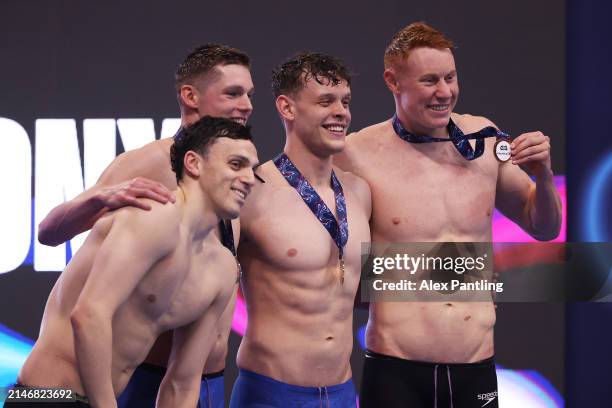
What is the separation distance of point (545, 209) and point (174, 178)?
56.8 inches

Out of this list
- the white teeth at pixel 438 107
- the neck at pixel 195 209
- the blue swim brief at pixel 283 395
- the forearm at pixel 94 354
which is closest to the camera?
the forearm at pixel 94 354

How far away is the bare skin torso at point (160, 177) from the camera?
10.8ft

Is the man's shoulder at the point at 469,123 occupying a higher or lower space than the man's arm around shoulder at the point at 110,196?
higher

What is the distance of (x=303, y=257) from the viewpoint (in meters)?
3.30

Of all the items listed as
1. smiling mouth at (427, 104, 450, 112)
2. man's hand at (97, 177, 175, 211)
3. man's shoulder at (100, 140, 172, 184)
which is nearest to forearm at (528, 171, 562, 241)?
smiling mouth at (427, 104, 450, 112)

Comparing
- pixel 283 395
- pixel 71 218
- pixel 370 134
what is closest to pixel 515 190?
pixel 370 134

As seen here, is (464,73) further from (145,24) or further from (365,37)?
(145,24)

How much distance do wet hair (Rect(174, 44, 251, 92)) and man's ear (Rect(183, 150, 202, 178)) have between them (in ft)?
2.31

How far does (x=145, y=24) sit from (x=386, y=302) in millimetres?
2410

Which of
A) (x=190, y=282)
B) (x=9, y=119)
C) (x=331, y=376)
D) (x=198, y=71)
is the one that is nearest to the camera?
(x=190, y=282)

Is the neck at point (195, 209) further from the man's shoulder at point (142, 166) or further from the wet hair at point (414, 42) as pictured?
the wet hair at point (414, 42)

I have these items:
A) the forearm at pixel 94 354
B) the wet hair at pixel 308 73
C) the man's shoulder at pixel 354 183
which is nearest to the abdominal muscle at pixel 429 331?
the man's shoulder at pixel 354 183

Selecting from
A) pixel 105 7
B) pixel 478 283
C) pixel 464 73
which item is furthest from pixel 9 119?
pixel 478 283

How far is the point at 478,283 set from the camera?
3.66m
